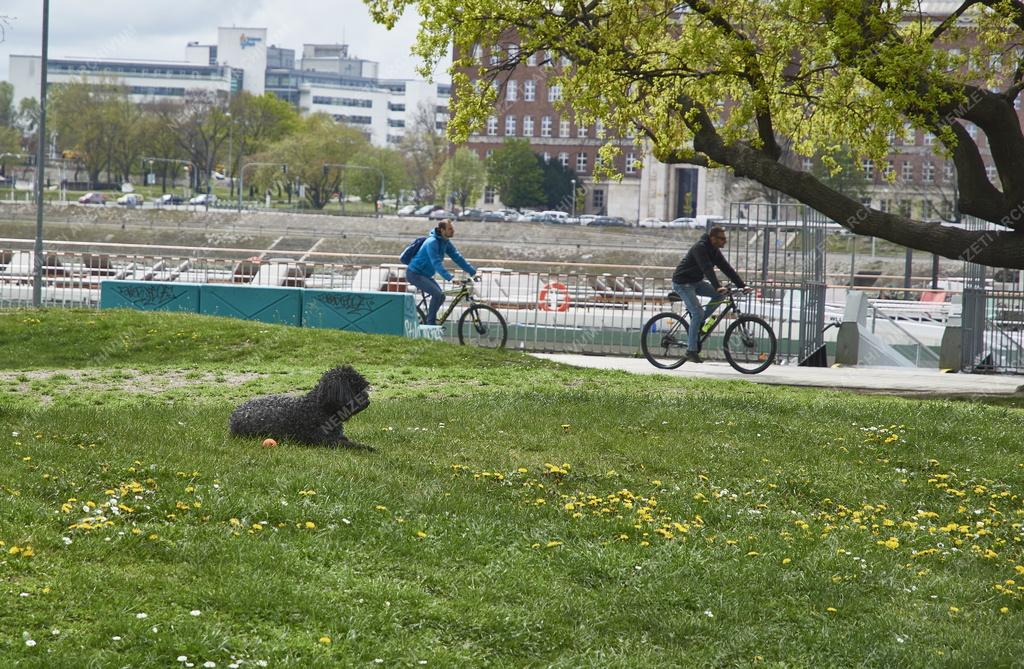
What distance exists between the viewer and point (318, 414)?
9.15 metres

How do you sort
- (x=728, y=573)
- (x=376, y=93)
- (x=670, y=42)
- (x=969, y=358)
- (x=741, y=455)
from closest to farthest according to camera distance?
(x=728, y=573)
(x=741, y=455)
(x=670, y=42)
(x=969, y=358)
(x=376, y=93)

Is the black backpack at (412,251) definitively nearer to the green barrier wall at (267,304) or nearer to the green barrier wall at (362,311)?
the green barrier wall at (362,311)

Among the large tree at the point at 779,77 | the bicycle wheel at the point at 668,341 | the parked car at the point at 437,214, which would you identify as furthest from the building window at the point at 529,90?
the large tree at the point at 779,77

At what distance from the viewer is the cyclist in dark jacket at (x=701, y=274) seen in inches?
643

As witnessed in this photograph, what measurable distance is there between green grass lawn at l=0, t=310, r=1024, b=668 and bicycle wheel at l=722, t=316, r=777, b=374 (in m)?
5.38

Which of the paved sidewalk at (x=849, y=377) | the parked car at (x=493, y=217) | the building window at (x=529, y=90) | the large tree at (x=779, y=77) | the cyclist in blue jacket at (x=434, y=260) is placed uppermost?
the building window at (x=529, y=90)

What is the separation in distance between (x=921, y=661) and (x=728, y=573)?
1218 mm

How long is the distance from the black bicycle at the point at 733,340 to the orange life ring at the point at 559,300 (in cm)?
620

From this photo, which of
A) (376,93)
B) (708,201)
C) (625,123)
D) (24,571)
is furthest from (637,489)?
(376,93)

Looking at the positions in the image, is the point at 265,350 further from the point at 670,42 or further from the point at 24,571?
the point at 24,571

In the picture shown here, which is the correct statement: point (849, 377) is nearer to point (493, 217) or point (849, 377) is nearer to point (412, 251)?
point (412, 251)

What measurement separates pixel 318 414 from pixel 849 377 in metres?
10.0

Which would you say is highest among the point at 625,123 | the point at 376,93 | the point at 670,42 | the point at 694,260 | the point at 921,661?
the point at 376,93

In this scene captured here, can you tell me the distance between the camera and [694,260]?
54.1ft
